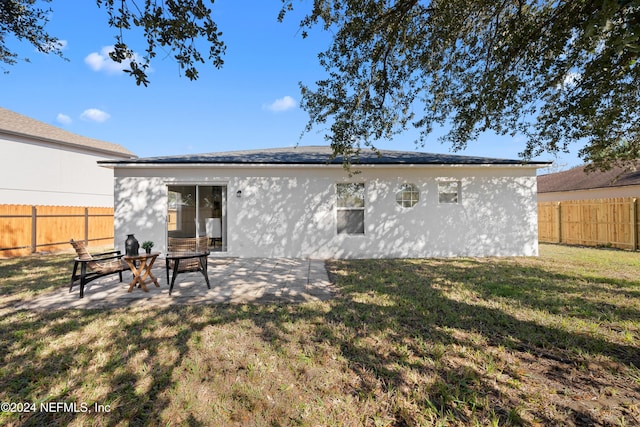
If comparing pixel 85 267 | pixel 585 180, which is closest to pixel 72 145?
pixel 85 267

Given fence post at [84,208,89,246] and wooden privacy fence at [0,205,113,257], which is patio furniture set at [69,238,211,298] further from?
fence post at [84,208,89,246]

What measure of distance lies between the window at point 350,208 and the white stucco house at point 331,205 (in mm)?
34

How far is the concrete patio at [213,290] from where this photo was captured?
4.63 m

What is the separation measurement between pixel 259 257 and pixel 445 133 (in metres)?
6.77

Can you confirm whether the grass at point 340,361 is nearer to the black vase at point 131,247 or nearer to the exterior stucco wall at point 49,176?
the black vase at point 131,247

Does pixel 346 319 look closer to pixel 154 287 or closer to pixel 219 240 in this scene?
pixel 154 287

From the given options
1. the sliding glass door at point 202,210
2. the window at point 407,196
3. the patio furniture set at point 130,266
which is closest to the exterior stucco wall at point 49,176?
the sliding glass door at point 202,210

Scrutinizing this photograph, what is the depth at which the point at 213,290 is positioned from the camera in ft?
17.5

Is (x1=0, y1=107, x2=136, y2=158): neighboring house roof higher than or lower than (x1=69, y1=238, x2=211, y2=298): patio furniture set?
higher

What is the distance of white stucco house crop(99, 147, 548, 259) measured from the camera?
29.3ft

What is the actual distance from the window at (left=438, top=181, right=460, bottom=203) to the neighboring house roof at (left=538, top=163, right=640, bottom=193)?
655 cm

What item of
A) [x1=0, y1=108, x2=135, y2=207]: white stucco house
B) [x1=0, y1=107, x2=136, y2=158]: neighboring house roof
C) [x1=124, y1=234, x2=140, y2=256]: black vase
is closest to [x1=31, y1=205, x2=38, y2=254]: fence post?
[x1=0, y1=108, x2=135, y2=207]: white stucco house

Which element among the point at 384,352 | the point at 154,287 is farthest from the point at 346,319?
the point at 154,287

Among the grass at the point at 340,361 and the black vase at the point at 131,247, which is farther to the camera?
the black vase at the point at 131,247
